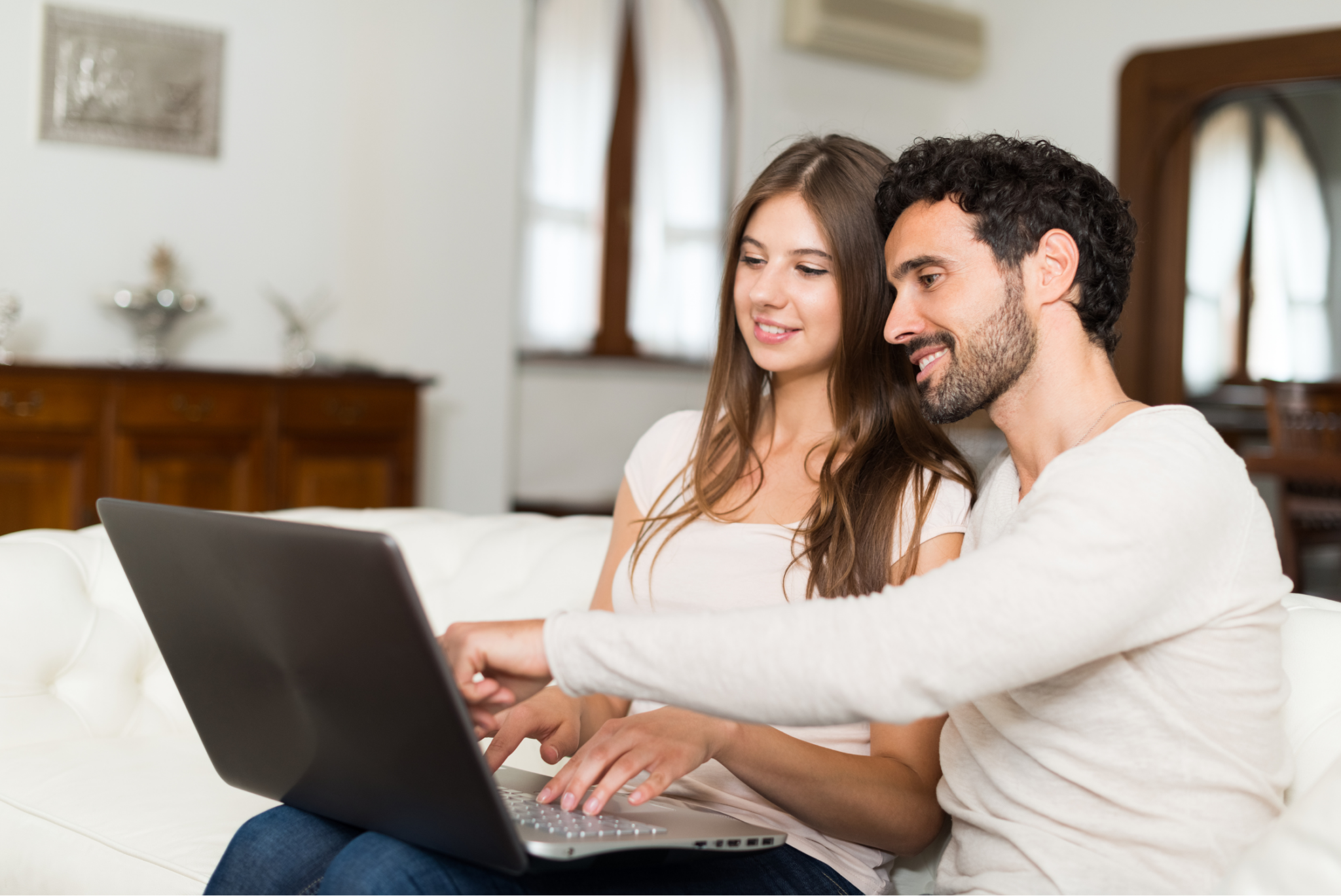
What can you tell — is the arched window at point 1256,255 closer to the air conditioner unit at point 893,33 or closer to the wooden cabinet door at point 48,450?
the air conditioner unit at point 893,33

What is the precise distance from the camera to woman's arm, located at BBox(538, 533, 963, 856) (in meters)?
1.14

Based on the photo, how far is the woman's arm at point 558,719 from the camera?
1.30m

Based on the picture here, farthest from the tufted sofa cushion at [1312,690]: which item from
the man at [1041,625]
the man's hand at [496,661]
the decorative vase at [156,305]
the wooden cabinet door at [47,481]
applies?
the decorative vase at [156,305]

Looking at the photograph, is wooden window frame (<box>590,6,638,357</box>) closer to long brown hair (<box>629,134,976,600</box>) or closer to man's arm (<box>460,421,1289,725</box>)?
long brown hair (<box>629,134,976,600</box>)

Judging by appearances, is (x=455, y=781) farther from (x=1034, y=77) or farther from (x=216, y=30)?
(x=1034, y=77)

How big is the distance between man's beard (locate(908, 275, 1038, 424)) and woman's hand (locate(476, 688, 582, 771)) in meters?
0.54

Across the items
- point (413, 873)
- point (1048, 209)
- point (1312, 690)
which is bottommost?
point (413, 873)

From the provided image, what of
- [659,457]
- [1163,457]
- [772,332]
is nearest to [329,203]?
[659,457]

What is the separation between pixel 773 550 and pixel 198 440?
2.90 m

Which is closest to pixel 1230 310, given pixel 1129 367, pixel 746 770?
pixel 1129 367

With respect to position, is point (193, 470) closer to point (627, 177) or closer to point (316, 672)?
point (627, 177)

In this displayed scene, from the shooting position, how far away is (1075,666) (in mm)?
1002

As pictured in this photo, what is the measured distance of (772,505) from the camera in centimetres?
156

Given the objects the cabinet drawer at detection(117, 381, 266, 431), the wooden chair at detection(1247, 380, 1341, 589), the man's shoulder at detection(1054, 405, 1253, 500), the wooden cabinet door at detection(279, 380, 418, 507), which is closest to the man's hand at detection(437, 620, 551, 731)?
the man's shoulder at detection(1054, 405, 1253, 500)
